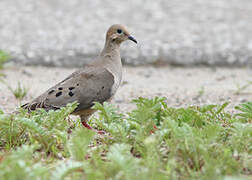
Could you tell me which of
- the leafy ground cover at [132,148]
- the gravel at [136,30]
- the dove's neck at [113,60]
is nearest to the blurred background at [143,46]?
the gravel at [136,30]

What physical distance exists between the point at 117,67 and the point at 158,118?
1.14 m

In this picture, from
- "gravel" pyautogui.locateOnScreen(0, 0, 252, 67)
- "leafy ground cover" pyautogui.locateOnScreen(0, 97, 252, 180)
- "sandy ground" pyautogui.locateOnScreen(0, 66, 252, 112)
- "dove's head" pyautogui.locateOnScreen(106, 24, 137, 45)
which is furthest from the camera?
"gravel" pyautogui.locateOnScreen(0, 0, 252, 67)

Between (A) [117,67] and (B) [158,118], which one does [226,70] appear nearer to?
(A) [117,67]

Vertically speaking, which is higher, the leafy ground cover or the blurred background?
the blurred background

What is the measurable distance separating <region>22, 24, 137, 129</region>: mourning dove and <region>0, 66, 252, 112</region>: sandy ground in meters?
0.96

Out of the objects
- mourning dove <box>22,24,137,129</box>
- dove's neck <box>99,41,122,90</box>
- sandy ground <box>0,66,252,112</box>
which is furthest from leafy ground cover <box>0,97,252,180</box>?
sandy ground <box>0,66,252,112</box>

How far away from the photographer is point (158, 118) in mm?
4410

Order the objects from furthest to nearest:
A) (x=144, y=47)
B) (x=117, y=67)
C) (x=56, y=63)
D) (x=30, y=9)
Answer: (x=30, y=9), (x=144, y=47), (x=56, y=63), (x=117, y=67)

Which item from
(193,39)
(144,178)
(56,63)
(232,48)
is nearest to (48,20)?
(56,63)

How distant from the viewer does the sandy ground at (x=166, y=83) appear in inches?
256

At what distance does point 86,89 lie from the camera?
4867 mm

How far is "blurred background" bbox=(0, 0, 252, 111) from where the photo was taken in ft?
23.4

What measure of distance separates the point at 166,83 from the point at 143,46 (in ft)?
4.92

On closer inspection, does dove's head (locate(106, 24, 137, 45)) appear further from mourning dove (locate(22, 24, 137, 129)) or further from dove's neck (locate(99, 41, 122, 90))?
mourning dove (locate(22, 24, 137, 129))
